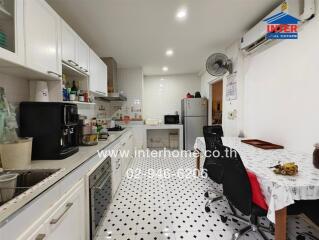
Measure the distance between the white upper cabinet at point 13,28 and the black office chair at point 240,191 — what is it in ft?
5.44

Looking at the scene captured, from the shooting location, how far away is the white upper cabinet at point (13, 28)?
42.4 inches

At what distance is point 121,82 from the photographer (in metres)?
4.68

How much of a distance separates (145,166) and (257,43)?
287cm

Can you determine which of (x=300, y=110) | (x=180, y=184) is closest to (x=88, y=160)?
(x=180, y=184)

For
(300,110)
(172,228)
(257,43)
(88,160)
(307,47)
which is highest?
(257,43)

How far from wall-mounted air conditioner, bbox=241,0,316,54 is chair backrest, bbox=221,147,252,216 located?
1.56 meters

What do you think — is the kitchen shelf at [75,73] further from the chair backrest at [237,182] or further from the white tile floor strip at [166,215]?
the chair backrest at [237,182]

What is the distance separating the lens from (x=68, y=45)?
5.89ft

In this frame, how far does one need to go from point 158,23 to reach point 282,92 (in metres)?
1.82

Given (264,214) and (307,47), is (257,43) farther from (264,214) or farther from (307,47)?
(264,214)

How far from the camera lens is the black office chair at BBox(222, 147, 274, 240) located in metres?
1.28

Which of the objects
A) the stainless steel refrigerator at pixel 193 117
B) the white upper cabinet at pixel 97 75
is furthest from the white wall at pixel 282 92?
the white upper cabinet at pixel 97 75

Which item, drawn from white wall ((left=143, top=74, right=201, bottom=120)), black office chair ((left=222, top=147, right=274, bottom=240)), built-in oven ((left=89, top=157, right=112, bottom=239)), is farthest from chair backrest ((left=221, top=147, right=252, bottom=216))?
white wall ((left=143, top=74, right=201, bottom=120))

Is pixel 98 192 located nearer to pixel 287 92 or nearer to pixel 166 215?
pixel 166 215
